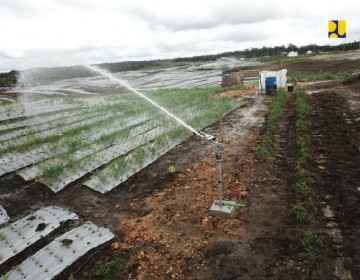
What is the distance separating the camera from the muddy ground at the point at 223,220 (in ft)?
11.8

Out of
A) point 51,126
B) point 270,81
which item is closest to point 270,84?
point 270,81

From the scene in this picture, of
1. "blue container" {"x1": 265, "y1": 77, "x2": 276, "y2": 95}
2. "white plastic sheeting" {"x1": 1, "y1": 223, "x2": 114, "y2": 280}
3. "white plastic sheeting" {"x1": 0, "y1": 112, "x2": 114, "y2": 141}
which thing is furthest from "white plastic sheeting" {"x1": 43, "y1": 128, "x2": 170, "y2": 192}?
"blue container" {"x1": 265, "y1": 77, "x2": 276, "y2": 95}

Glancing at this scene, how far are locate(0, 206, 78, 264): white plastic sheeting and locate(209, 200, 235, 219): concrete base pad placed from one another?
229 cm

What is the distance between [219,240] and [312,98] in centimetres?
1181

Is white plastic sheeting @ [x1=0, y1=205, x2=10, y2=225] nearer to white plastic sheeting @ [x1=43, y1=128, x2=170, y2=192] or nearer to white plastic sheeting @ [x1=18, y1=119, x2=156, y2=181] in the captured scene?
white plastic sheeting @ [x1=43, y1=128, x2=170, y2=192]

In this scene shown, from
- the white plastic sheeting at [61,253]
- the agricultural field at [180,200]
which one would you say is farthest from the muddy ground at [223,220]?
the white plastic sheeting at [61,253]

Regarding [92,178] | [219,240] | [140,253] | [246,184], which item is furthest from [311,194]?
[92,178]

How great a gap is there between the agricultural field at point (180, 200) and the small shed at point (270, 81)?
5.70 meters

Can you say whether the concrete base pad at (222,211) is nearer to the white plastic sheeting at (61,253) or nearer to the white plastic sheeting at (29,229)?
the white plastic sheeting at (61,253)

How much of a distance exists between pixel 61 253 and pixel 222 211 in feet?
7.72

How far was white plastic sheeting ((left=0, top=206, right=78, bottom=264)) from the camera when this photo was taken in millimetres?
4098

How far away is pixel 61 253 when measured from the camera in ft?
12.8

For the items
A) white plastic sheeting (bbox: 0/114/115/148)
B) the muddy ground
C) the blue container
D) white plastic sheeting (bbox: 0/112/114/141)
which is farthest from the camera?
the blue container

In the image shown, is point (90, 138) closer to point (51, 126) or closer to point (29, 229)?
point (51, 126)
